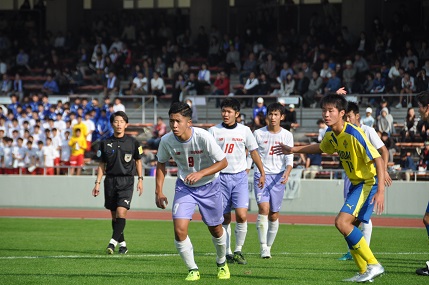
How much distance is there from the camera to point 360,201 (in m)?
10.9

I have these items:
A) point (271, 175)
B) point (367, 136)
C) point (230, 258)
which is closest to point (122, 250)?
point (230, 258)

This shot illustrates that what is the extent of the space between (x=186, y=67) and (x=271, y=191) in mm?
21886

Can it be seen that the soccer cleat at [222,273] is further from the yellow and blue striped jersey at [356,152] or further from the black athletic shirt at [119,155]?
the black athletic shirt at [119,155]

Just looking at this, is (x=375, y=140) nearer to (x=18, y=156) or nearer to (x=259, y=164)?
(x=259, y=164)

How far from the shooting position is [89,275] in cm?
1173

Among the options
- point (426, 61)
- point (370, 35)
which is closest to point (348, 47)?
point (370, 35)

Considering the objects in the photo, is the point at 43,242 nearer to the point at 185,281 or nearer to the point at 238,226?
the point at 238,226

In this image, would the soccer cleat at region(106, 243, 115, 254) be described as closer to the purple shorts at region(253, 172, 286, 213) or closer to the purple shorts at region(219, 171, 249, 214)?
the purple shorts at region(219, 171, 249, 214)

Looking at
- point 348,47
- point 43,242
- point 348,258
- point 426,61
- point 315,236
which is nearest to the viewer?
point 348,258

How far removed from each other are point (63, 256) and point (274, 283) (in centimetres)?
491

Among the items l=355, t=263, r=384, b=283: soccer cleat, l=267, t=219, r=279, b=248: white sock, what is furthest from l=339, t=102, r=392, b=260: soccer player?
l=355, t=263, r=384, b=283: soccer cleat

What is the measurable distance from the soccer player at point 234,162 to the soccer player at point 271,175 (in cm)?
54

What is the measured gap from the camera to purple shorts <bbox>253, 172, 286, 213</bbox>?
48.1 ft

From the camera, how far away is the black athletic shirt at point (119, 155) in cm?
1537
